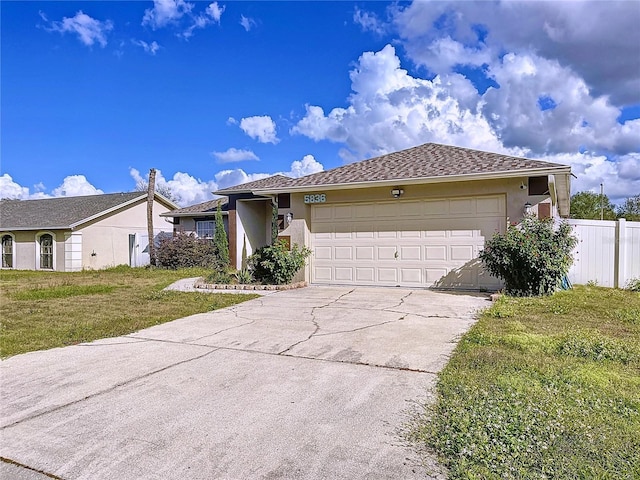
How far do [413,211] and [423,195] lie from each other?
48cm

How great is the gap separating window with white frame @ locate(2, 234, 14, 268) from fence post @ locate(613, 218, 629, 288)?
91.5ft

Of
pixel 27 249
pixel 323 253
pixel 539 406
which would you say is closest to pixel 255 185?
pixel 323 253

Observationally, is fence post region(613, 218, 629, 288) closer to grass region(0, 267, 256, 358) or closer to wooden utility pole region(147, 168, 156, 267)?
grass region(0, 267, 256, 358)

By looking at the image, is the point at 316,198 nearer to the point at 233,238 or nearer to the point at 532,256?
the point at 532,256

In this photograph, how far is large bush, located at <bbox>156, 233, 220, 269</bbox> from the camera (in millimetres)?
19531

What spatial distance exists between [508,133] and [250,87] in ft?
42.5

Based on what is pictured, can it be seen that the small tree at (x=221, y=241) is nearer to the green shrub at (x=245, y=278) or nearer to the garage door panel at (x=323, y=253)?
the green shrub at (x=245, y=278)

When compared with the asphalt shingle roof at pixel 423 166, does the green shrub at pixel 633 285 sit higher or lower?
lower

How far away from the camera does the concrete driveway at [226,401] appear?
2.54m

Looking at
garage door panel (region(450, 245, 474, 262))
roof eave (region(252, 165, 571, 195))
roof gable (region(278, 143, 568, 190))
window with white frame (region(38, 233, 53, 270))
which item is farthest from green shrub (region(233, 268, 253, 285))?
window with white frame (region(38, 233, 53, 270))

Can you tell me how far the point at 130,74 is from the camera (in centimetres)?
1493

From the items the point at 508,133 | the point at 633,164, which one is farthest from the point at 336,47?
the point at 633,164

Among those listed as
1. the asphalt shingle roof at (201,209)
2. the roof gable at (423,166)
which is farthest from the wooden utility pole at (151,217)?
the roof gable at (423,166)

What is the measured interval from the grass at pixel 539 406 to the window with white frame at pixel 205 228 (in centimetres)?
1680
